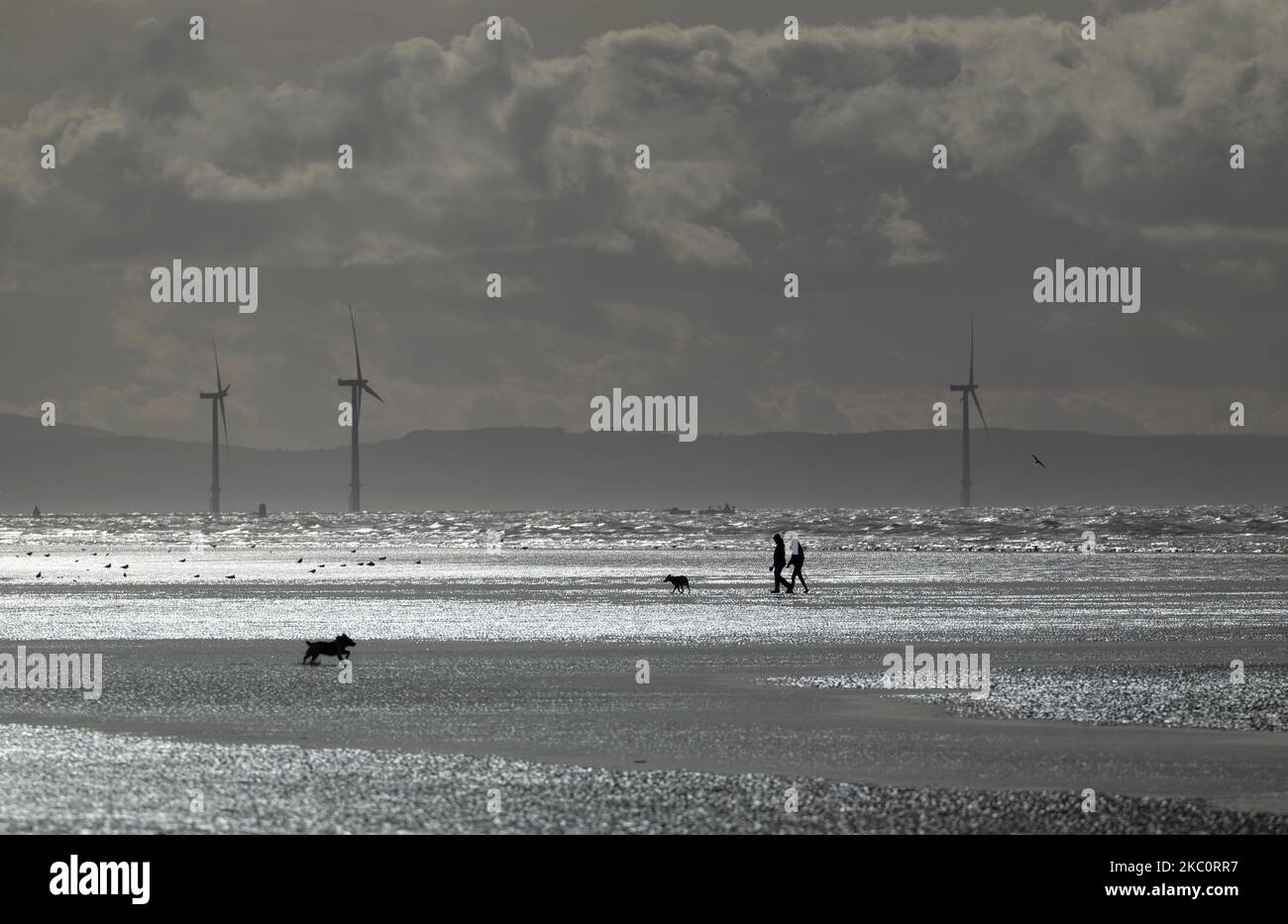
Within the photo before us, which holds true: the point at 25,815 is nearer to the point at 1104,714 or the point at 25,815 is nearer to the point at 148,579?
the point at 1104,714

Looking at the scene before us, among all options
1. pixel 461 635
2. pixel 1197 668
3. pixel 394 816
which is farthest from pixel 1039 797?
pixel 461 635

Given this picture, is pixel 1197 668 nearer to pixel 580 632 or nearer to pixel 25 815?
pixel 580 632

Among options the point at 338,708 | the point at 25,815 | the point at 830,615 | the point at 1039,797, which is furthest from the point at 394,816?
the point at 830,615

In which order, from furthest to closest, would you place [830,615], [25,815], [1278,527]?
1. [1278,527]
2. [830,615]
3. [25,815]
